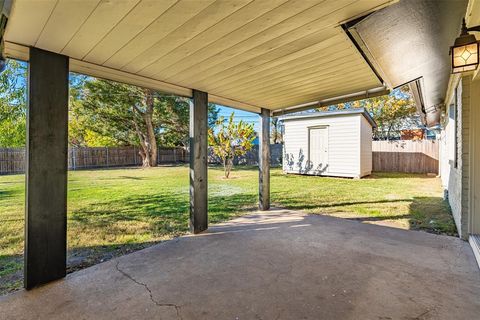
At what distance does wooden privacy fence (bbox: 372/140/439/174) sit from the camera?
11117 mm

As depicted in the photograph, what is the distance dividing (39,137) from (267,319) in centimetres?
231

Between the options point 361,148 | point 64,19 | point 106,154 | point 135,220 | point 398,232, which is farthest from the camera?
point 106,154

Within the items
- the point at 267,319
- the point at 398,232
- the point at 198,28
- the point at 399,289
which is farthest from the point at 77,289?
the point at 398,232

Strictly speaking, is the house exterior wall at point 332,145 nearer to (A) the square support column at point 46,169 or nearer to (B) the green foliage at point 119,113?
(B) the green foliage at point 119,113

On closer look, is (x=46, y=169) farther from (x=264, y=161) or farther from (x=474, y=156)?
(x=474, y=156)

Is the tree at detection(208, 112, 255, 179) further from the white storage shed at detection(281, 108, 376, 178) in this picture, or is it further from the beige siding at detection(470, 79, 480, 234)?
the beige siding at detection(470, 79, 480, 234)

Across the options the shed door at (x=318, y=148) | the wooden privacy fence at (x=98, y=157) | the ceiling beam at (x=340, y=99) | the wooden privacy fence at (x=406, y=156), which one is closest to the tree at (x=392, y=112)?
the wooden privacy fence at (x=406, y=156)

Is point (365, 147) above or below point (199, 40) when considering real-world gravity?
below

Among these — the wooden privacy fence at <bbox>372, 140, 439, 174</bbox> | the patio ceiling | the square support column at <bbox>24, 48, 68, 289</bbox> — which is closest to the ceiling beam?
the patio ceiling

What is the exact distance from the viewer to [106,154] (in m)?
15.5

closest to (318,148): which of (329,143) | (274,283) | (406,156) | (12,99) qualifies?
(329,143)

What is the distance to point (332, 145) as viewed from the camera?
1024cm

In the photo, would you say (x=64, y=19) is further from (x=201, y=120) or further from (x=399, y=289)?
(x=399, y=289)

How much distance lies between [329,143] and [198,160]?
26.1 feet
